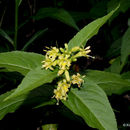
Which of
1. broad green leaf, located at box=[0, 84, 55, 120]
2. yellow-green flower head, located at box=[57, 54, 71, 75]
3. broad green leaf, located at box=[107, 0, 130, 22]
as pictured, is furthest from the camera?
broad green leaf, located at box=[107, 0, 130, 22]

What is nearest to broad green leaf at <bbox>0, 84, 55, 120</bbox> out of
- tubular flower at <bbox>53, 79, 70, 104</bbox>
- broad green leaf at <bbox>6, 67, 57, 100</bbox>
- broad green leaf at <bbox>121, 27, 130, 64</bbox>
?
tubular flower at <bbox>53, 79, 70, 104</bbox>

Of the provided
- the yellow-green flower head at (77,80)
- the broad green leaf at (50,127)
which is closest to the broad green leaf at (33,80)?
the yellow-green flower head at (77,80)

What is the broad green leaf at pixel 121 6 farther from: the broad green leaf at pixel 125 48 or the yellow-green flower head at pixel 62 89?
the yellow-green flower head at pixel 62 89

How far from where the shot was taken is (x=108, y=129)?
1.03 meters

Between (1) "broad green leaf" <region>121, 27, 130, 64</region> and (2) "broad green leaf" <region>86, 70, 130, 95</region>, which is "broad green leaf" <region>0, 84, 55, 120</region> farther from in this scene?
(1) "broad green leaf" <region>121, 27, 130, 64</region>

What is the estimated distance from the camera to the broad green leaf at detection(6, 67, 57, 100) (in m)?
0.91

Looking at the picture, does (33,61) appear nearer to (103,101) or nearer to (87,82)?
(87,82)

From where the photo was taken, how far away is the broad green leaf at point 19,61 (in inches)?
47.6

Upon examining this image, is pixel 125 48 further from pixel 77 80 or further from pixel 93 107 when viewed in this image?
pixel 93 107

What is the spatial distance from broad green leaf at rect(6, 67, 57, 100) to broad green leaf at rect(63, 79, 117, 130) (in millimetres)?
192

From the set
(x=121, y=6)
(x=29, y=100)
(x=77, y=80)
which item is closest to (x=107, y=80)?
(x=77, y=80)

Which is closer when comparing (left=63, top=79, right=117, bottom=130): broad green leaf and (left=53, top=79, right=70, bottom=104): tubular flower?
(left=63, top=79, right=117, bottom=130): broad green leaf

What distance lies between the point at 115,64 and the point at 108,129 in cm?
159

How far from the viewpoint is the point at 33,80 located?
3.25 feet
